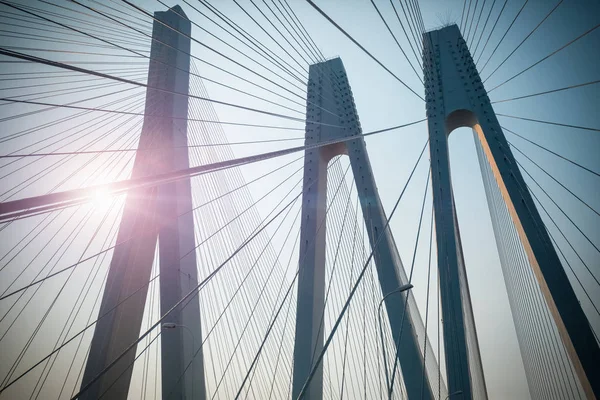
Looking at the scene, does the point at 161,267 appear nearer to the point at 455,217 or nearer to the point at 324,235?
the point at 324,235

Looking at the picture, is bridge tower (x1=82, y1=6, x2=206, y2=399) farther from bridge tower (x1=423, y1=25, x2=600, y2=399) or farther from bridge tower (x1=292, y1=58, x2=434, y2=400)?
bridge tower (x1=423, y1=25, x2=600, y2=399)

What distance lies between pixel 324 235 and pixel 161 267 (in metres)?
3.12

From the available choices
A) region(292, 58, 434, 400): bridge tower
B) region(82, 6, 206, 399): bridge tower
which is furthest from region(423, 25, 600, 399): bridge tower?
region(82, 6, 206, 399): bridge tower

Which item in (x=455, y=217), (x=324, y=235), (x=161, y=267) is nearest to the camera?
(x=455, y=217)

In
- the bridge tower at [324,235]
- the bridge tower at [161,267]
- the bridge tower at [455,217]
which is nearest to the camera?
the bridge tower at [455,217]

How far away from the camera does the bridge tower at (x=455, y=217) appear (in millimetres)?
4344

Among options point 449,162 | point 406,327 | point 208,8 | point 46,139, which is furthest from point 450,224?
point 46,139

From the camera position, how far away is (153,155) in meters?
6.79

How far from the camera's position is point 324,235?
24.0 ft

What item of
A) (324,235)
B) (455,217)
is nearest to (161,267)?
(324,235)

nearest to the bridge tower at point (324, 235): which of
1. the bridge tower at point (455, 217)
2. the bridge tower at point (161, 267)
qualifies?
the bridge tower at point (455, 217)

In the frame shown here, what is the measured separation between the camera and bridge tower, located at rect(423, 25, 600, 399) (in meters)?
4.34

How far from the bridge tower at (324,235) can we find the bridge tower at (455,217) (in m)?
0.92

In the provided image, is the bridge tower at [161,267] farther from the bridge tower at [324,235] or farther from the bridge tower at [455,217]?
the bridge tower at [455,217]
